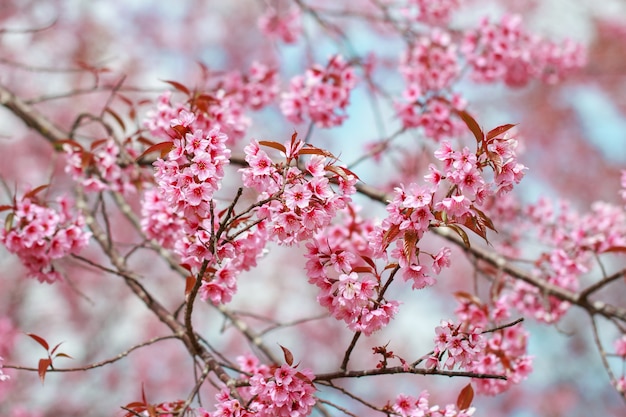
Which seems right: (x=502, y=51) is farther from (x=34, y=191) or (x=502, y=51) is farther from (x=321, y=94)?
(x=34, y=191)

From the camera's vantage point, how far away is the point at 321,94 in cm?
328

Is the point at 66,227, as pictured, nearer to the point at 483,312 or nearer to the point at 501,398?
the point at 483,312

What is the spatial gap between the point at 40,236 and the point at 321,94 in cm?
162

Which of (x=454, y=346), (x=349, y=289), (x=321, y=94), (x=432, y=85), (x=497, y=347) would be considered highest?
(x=432, y=85)

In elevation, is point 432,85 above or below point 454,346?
above

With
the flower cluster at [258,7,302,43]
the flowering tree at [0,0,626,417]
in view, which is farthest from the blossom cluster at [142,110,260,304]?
the flower cluster at [258,7,302,43]

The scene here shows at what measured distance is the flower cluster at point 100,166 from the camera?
272cm

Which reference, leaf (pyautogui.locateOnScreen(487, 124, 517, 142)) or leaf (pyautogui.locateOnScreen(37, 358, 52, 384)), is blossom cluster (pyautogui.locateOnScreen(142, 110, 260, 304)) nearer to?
leaf (pyautogui.locateOnScreen(37, 358, 52, 384))

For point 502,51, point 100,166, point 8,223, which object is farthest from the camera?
point 502,51

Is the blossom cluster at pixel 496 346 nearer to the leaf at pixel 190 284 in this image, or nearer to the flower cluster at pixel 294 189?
the flower cluster at pixel 294 189

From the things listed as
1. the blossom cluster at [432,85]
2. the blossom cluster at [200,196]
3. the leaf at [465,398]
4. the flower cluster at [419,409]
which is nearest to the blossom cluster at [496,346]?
the leaf at [465,398]

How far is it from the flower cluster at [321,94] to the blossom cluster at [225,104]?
0.97 ft

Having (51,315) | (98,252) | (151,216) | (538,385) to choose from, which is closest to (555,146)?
(538,385)

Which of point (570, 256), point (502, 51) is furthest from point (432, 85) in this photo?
point (570, 256)
